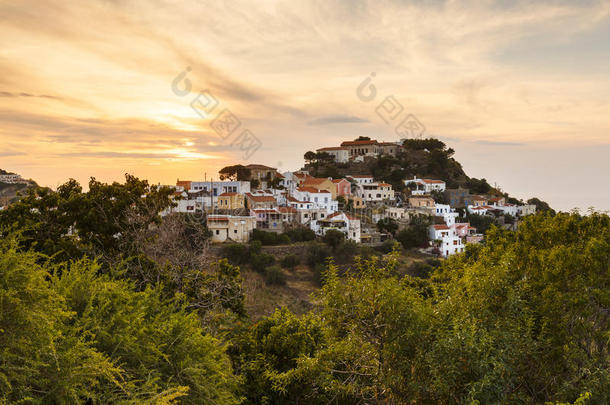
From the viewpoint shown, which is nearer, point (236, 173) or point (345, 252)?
point (345, 252)

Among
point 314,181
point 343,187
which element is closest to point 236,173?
point 314,181

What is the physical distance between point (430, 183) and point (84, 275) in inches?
2063

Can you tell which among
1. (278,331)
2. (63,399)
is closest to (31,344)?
(63,399)

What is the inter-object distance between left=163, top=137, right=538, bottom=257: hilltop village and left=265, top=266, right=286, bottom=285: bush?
6.02m

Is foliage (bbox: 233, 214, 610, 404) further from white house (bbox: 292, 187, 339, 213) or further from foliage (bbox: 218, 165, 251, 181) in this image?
foliage (bbox: 218, 165, 251, 181)

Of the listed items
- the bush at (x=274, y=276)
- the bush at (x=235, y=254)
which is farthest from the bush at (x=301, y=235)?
the bush at (x=274, y=276)

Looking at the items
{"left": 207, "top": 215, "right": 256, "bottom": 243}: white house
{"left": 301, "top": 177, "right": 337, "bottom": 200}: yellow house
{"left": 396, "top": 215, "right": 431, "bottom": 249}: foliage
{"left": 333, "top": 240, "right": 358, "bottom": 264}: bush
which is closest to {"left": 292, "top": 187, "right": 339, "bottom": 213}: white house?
{"left": 301, "top": 177, "right": 337, "bottom": 200}: yellow house

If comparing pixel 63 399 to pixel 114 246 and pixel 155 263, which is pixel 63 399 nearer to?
pixel 155 263

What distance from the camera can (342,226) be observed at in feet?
127

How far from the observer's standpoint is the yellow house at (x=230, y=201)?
40.6 meters

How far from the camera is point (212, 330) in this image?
996cm

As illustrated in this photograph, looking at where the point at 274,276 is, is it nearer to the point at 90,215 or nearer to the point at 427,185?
the point at 90,215

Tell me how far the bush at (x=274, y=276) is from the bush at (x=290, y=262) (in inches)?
86.2

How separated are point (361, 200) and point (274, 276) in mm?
22580
